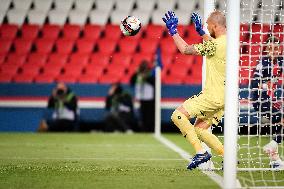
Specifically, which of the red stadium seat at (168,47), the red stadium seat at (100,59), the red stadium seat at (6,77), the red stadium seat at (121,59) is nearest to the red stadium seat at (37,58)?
the red stadium seat at (6,77)

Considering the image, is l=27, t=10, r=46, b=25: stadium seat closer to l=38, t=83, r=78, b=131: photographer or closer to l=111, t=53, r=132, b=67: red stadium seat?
l=111, t=53, r=132, b=67: red stadium seat

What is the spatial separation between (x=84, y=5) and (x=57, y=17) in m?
1.00

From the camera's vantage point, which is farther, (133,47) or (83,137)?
(133,47)

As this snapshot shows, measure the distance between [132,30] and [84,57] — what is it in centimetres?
944

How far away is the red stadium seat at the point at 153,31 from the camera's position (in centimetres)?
1864

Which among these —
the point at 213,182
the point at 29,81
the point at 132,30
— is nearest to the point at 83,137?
the point at 29,81

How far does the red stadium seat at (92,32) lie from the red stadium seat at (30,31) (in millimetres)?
1390

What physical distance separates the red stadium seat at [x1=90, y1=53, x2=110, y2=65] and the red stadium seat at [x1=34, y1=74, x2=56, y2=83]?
1300 mm

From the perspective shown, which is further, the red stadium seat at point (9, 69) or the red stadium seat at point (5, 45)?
the red stadium seat at point (5, 45)

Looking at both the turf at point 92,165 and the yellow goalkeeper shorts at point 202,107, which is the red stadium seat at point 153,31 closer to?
the turf at point 92,165

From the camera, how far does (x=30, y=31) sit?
18234 millimetres

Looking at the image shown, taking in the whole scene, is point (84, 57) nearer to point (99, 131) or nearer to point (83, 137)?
point (99, 131)

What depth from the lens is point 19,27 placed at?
60.7 ft

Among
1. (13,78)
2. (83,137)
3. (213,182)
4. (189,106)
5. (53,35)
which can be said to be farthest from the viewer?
(53,35)
